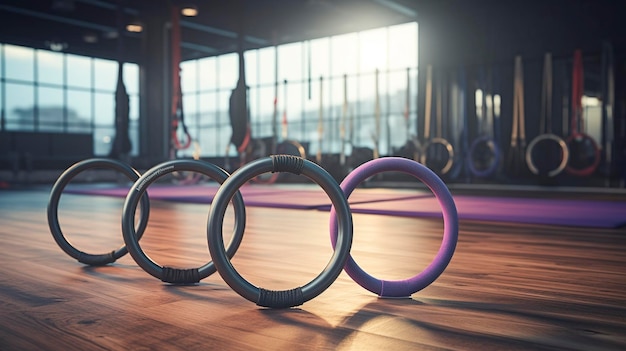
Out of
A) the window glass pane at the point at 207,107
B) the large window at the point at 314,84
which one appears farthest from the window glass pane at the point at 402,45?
the window glass pane at the point at 207,107

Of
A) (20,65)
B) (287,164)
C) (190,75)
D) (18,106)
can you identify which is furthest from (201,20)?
(20,65)

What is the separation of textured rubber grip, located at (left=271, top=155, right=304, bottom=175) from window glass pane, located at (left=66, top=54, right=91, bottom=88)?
2288 cm

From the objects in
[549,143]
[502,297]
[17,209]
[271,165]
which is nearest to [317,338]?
[271,165]

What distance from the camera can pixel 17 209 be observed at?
645 cm

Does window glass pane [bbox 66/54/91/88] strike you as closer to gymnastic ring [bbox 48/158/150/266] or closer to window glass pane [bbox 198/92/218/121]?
window glass pane [bbox 198/92/218/121]

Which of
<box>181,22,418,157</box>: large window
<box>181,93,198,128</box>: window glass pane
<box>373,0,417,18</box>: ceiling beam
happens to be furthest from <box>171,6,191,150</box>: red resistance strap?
<box>181,93,198,128</box>: window glass pane

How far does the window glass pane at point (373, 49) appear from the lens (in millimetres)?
18078

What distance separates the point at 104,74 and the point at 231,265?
24.4 metres

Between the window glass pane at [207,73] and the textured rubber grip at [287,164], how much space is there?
22.1 metres

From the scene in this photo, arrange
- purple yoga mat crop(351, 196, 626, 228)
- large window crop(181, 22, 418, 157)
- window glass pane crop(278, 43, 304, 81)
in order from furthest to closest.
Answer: window glass pane crop(278, 43, 304, 81) < large window crop(181, 22, 418, 157) < purple yoga mat crop(351, 196, 626, 228)

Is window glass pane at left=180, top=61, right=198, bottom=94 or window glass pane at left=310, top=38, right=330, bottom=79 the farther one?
window glass pane at left=180, top=61, right=198, bottom=94

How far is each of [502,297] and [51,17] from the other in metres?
18.3

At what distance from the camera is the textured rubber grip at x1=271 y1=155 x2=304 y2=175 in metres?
1.95

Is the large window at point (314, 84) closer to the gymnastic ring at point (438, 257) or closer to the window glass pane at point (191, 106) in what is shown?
the window glass pane at point (191, 106)
